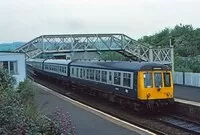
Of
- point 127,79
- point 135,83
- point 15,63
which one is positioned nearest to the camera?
point 135,83

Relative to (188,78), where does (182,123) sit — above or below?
below

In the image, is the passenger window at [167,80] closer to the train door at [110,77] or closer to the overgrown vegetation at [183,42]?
the train door at [110,77]

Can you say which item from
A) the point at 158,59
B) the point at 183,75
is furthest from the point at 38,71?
the point at 183,75

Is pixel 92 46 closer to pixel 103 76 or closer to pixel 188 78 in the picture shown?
pixel 188 78

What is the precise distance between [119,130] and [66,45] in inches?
1646

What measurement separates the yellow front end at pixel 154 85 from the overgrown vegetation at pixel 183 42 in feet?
86.3

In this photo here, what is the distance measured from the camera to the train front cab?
19.7 m

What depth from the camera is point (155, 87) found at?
2019 centimetres

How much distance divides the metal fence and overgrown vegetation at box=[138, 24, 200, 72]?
11542mm

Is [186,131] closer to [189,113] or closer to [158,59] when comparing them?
[189,113]

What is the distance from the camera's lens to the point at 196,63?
4662cm

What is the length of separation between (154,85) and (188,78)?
13.6 meters

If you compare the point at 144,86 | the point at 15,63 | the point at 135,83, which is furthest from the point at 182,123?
the point at 15,63

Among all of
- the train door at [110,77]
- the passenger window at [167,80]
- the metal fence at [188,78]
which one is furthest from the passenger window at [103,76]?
the metal fence at [188,78]
